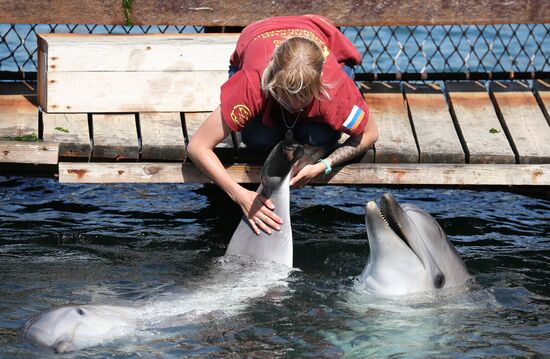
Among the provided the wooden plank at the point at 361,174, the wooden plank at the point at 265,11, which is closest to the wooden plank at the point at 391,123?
the wooden plank at the point at 361,174

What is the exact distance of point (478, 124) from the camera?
24.5 ft

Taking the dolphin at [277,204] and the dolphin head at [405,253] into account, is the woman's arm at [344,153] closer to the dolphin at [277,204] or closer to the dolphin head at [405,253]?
the dolphin at [277,204]

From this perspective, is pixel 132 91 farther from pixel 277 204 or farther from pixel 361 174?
pixel 361 174

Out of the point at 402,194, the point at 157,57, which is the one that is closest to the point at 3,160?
the point at 157,57

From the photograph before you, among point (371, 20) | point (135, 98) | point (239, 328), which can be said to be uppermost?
point (371, 20)

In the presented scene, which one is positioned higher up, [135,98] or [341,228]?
[135,98]

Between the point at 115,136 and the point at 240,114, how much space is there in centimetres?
131

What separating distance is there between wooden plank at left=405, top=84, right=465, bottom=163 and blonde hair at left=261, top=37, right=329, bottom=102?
167 cm

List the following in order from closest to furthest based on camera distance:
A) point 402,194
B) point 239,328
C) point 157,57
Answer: point 239,328
point 157,57
point 402,194

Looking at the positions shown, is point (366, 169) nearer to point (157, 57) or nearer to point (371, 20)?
point (371, 20)

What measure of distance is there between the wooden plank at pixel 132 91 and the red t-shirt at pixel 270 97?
2.38 feet

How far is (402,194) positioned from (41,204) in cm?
301

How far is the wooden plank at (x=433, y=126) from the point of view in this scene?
276 inches

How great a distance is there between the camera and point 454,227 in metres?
7.97
